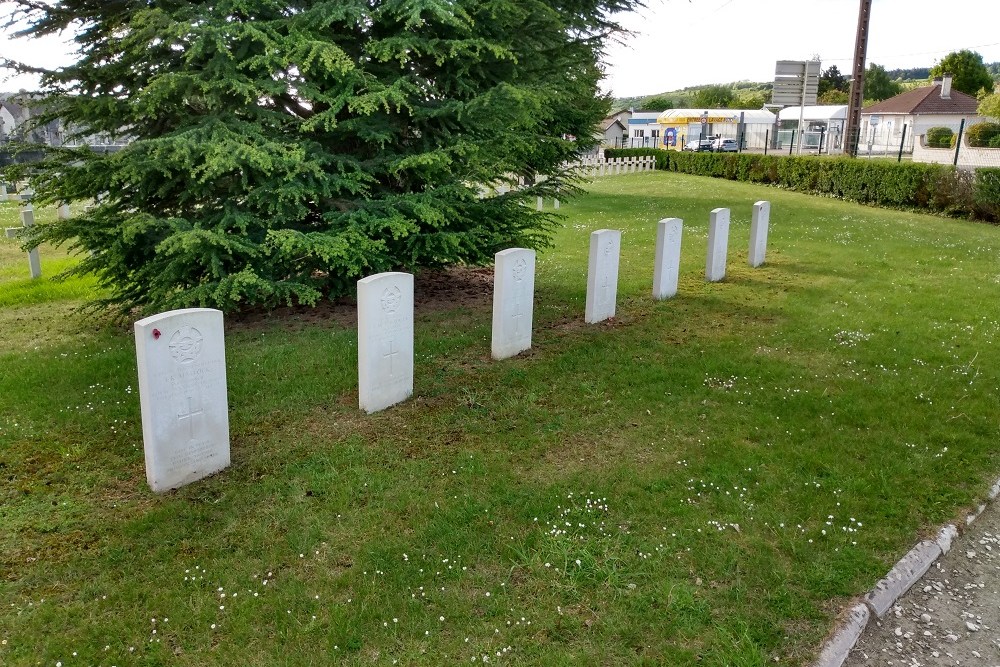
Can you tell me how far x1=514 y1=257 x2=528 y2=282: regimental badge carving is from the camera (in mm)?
7195

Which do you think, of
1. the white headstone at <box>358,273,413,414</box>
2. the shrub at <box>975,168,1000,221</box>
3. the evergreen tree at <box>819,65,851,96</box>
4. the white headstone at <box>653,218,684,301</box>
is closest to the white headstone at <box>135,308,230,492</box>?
the white headstone at <box>358,273,413,414</box>

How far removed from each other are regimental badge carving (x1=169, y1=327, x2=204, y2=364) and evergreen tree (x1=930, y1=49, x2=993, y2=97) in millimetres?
77493

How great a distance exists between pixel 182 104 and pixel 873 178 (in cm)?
2084

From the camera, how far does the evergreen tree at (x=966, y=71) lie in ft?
215

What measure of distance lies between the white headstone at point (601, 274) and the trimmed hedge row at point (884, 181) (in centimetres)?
1483

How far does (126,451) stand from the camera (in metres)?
5.10

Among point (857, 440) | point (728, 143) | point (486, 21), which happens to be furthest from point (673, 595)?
point (728, 143)

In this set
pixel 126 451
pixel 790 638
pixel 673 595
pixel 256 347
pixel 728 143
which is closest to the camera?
pixel 790 638

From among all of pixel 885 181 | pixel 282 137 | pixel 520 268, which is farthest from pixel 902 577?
pixel 885 181

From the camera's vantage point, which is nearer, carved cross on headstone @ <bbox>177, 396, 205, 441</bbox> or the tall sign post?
carved cross on headstone @ <bbox>177, 396, 205, 441</bbox>

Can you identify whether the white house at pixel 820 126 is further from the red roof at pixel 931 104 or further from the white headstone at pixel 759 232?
the white headstone at pixel 759 232

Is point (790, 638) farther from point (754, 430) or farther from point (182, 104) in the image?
point (182, 104)

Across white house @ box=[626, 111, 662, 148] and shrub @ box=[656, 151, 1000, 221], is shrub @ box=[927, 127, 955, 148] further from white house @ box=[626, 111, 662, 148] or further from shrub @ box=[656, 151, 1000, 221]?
white house @ box=[626, 111, 662, 148]

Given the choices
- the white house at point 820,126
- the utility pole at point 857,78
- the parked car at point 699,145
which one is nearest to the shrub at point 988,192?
the utility pole at point 857,78
